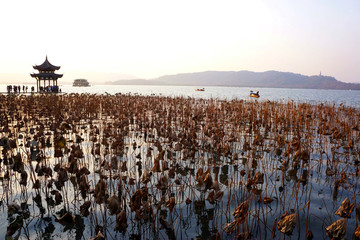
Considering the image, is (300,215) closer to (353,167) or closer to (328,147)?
(353,167)

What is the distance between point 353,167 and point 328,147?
7.94 ft

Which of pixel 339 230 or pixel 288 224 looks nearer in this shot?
pixel 339 230

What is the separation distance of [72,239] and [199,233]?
5.93ft

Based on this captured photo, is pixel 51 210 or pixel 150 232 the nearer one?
pixel 150 232

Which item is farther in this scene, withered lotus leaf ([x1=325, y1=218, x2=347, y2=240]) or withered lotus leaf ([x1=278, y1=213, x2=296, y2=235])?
withered lotus leaf ([x1=278, y1=213, x2=296, y2=235])

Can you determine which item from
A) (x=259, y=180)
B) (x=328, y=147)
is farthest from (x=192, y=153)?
(x=328, y=147)

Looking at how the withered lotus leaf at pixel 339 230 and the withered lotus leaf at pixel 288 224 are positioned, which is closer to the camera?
the withered lotus leaf at pixel 339 230

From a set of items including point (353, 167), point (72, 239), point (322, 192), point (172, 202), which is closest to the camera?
point (172, 202)

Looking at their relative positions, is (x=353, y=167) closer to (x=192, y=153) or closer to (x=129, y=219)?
(x=192, y=153)

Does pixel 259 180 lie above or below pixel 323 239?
above

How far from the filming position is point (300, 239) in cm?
382

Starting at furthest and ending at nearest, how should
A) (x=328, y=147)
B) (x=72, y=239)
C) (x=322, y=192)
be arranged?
(x=328, y=147) → (x=322, y=192) → (x=72, y=239)

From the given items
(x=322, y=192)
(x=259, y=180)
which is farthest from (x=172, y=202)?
(x=322, y=192)

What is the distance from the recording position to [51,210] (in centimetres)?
446
